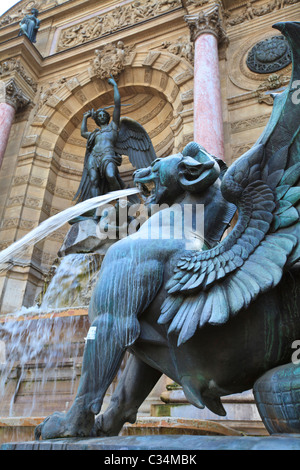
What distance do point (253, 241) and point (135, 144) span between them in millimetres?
6593

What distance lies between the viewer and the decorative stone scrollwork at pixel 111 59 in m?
9.98

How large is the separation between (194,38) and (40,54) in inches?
218

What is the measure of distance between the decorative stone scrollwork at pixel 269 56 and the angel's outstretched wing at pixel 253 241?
23.9 ft

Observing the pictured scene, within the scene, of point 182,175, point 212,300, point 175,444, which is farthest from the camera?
point 182,175

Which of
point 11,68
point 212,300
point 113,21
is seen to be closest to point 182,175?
point 212,300

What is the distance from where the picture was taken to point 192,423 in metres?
2.15

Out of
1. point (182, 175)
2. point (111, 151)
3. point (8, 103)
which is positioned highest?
point (8, 103)

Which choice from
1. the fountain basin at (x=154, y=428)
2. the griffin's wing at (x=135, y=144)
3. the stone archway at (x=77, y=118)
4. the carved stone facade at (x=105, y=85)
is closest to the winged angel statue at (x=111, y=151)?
the griffin's wing at (x=135, y=144)

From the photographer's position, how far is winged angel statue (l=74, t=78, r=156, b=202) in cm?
711

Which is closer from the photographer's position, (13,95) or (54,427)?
(54,427)

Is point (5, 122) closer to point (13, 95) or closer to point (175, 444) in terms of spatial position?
point (13, 95)

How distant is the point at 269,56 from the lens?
7.89 metres

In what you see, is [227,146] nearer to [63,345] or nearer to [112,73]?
[112,73]
